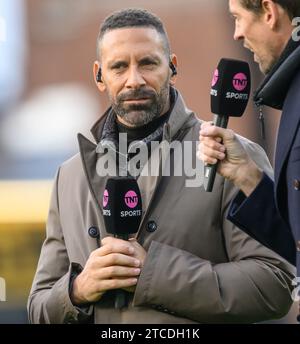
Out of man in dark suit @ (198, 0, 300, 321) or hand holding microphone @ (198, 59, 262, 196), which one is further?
hand holding microphone @ (198, 59, 262, 196)

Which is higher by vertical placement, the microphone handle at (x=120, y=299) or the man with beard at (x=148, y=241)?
the man with beard at (x=148, y=241)

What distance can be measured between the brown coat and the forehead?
0.68 ft

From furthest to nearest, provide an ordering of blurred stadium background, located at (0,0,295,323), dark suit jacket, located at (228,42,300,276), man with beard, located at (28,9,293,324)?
blurred stadium background, located at (0,0,295,323) → man with beard, located at (28,9,293,324) → dark suit jacket, located at (228,42,300,276)

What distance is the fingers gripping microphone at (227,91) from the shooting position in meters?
3.00

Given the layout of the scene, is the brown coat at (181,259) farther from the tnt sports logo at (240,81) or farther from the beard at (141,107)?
the tnt sports logo at (240,81)

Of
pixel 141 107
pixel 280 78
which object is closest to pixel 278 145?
pixel 280 78

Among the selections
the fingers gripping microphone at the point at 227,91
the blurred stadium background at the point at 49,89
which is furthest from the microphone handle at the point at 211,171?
the blurred stadium background at the point at 49,89

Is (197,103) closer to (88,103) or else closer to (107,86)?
(88,103)

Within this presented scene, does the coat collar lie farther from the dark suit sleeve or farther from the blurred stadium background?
the blurred stadium background

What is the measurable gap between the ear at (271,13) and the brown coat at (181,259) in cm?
50

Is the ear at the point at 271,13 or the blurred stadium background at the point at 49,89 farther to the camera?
the blurred stadium background at the point at 49,89

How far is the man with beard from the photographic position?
3.13 m

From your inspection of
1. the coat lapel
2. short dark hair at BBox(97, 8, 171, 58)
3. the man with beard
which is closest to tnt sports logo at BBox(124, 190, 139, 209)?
the man with beard

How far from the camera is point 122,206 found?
3072 mm
